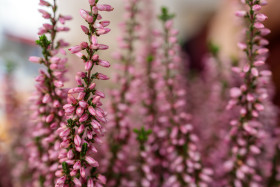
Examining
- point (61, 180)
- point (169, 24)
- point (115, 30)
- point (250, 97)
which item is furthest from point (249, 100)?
point (115, 30)

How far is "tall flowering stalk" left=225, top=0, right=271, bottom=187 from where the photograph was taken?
521 mm

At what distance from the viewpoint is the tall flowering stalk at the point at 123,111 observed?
0.65 meters

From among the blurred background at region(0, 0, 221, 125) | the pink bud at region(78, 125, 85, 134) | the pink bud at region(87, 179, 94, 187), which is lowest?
the pink bud at region(87, 179, 94, 187)

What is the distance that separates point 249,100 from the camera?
532 mm

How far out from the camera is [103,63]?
438mm

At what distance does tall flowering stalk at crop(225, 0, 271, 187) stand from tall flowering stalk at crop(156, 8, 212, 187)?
2.7 inches

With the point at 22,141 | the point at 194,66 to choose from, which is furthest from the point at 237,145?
the point at 194,66

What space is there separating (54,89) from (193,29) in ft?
6.92

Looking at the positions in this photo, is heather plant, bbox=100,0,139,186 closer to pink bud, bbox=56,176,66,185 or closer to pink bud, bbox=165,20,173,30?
pink bud, bbox=165,20,173,30

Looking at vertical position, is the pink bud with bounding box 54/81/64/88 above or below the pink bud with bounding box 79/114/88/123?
above

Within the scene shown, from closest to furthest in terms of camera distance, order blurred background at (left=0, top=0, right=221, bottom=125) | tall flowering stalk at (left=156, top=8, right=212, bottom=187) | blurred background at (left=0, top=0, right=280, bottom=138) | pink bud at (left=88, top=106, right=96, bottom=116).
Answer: pink bud at (left=88, top=106, right=96, bottom=116) < tall flowering stalk at (left=156, top=8, right=212, bottom=187) < blurred background at (left=0, top=0, right=280, bottom=138) < blurred background at (left=0, top=0, right=221, bottom=125)

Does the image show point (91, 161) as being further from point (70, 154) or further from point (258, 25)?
point (258, 25)

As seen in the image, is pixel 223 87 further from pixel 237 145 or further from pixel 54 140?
pixel 54 140

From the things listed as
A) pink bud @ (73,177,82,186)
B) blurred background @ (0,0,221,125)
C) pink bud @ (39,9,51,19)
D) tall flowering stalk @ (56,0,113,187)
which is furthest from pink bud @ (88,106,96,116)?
blurred background @ (0,0,221,125)
